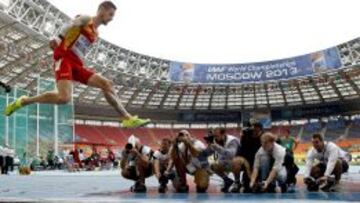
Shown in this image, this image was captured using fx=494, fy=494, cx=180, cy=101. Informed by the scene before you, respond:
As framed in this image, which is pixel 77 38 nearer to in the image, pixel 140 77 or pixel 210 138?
pixel 210 138

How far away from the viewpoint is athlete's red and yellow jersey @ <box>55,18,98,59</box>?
573 cm

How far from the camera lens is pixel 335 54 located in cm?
4222

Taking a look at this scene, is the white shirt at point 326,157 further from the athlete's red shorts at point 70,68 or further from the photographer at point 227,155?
the athlete's red shorts at point 70,68

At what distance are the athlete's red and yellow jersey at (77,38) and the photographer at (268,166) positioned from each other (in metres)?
2.56

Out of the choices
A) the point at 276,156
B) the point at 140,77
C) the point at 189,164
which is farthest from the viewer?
the point at 140,77

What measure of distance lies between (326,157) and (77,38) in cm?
380

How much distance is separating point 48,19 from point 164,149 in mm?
26331

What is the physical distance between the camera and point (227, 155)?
23.5 ft

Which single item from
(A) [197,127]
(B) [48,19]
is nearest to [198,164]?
(B) [48,19]

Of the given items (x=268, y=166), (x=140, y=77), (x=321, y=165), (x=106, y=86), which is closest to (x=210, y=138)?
(x=268, y=166)

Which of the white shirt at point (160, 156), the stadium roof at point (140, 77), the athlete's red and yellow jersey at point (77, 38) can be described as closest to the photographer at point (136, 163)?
the white shirt at point (160, 156)

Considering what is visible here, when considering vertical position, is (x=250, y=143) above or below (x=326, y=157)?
above

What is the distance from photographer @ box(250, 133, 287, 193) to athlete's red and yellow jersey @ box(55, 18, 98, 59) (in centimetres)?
256

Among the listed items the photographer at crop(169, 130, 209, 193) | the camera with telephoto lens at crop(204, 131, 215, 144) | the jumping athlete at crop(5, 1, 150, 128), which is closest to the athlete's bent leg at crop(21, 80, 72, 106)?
the jumping athlete at crop(5, 1, 150, 128)
